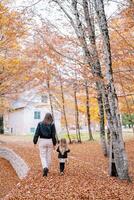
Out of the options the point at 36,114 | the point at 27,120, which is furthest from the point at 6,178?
the point at 36,114

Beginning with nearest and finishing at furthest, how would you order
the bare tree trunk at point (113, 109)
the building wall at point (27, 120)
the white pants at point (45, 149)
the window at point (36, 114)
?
the bare tree trunk at point (113, 109)
the white pants at point (45, 149)
the building wall at point (27, 120)
the window at point (36, 114)

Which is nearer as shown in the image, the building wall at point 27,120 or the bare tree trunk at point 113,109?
the bare tree trunk at point 113,109

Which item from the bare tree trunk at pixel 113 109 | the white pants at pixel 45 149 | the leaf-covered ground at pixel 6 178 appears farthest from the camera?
the leaf-covered ground at pixel 6 178

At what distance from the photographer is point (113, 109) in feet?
35.4

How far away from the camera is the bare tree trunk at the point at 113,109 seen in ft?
35.2

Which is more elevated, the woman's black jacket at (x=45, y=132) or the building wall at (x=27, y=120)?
the building wall at (x=27, y=120)

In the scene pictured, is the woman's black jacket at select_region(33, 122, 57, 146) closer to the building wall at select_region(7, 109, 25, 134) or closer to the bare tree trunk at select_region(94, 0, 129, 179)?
the bare tree trunk at select_region(94, 0, 129, 179)

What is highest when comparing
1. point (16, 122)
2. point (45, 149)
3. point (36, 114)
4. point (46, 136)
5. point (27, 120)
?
point (36, 114)

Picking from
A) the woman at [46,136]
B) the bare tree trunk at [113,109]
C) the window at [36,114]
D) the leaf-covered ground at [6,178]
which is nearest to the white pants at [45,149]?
the woman at [46,136]

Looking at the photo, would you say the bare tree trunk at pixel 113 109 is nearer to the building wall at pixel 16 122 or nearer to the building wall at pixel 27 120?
the building wall at pixel 27 120

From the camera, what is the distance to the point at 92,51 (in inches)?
522

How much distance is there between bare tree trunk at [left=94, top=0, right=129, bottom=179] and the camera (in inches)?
422

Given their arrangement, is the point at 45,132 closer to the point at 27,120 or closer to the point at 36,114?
the point at 27,120

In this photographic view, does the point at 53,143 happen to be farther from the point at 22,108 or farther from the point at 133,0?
the point at 22,108
